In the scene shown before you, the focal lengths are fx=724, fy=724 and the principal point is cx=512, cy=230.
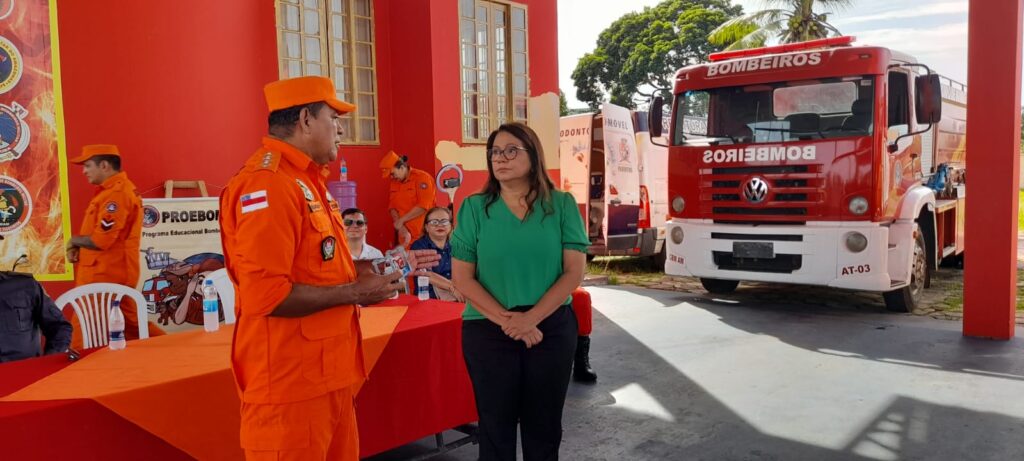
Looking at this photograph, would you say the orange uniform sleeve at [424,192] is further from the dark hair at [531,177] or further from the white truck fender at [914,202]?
the white truck fender at [914,202]

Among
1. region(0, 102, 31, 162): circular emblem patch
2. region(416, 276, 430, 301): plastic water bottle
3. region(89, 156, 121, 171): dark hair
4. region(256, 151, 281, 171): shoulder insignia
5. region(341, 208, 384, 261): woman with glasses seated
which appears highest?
region(0, 102, 31, 162): circular emblem patch

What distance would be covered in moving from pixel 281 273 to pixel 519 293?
94 cm

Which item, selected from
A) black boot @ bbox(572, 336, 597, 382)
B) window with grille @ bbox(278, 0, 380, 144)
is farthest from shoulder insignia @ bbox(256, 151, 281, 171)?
window with grille @ bbox(278, 0, 380, 144)

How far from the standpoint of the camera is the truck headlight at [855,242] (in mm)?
6879

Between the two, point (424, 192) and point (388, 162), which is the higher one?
point (388, 162)

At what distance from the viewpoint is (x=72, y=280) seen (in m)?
5.93

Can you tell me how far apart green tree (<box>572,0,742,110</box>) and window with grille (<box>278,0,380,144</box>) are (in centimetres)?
2723

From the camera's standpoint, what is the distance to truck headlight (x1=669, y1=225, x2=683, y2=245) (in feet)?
26.5

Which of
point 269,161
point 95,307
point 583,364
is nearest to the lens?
point 269,161

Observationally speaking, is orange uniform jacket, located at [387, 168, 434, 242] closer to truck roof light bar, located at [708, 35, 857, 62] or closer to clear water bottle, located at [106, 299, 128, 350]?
truck roof light bar, located at [708, 35, 857, 62]

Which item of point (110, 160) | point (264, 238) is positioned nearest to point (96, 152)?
point (110, 160)

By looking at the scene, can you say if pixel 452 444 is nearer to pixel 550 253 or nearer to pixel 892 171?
pixel 550 253

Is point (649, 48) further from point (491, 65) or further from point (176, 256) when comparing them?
point (176, 256)

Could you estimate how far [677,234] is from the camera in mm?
8102
